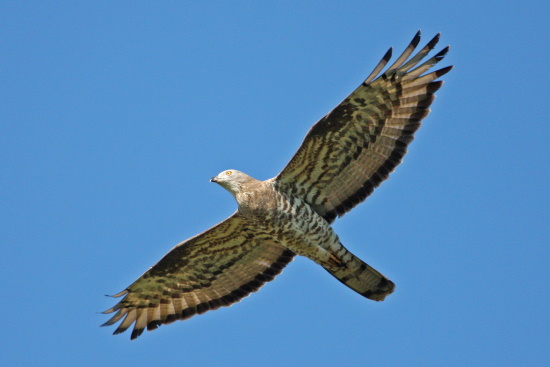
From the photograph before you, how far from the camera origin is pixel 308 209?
14.7m

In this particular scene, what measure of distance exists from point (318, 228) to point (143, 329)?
12.0 ft

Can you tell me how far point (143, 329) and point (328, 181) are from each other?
413cm

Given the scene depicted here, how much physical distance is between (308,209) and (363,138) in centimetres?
144

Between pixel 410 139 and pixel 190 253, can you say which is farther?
pixel 190 253

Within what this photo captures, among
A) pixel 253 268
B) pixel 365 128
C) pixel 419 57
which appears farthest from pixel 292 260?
pixel 419 57

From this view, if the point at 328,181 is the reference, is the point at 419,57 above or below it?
above

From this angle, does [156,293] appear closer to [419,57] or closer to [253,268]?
[253,268]

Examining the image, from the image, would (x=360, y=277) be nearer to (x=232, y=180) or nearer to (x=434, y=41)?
(x=232, y=180)

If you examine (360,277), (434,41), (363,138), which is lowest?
(360,277)

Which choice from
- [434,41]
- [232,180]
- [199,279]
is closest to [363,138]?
[434,41]

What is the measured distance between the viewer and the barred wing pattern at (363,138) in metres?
14.2

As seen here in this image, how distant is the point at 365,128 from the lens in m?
14.5

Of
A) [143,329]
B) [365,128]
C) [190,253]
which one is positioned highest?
[365,128]

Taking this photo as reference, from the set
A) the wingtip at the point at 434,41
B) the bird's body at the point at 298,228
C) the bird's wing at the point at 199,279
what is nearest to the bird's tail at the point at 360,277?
the bird's body at the point at 298,228
